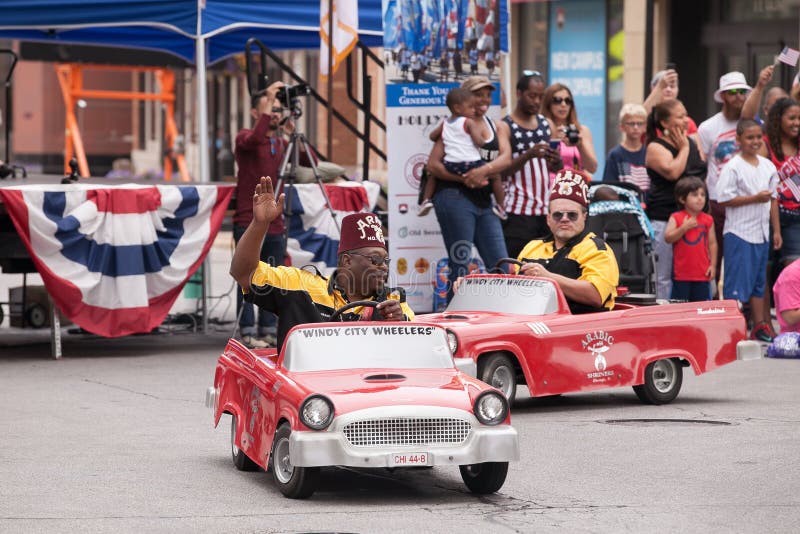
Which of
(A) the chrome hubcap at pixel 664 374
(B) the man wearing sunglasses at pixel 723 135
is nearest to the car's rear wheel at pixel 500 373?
(A) the chrome hubcap at pixel 664 374

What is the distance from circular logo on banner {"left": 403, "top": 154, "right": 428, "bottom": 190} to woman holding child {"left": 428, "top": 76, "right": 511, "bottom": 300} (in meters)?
0.96

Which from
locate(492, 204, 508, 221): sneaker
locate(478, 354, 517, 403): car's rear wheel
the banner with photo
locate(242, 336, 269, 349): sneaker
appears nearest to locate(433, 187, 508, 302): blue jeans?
locate(492, 204, 508, 221): sneaker

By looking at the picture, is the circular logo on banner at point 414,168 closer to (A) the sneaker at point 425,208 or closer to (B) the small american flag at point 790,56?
(A) the sneaker at point 425,208

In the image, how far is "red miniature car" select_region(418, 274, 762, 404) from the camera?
10.2 m

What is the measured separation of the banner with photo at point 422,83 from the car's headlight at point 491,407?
7068 mm

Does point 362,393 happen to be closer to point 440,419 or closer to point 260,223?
point 440,419

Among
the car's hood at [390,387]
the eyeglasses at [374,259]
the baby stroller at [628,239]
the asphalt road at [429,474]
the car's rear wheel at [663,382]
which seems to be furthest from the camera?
the baby stroller at [628,239]

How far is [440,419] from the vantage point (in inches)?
288

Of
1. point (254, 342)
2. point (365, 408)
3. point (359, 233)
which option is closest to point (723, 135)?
point (254, 342)

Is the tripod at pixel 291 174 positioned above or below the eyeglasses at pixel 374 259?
above

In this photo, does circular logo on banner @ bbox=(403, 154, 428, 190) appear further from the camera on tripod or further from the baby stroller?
the baby stroller

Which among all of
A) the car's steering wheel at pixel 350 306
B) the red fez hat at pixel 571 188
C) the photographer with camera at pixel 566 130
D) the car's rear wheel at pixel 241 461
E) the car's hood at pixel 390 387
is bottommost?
the car's rear wheel at pixel 241 461

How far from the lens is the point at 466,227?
13273 millimetres

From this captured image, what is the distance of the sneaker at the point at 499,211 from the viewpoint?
1359 cm
